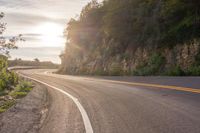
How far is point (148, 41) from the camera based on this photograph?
103 ft

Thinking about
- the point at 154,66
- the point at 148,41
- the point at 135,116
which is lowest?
the point at 135,116

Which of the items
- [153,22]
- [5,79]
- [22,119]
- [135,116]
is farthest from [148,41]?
[22,119]

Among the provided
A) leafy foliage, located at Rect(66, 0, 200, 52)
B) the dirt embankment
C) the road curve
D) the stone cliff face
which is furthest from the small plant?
leafy foliage, located at Rect(66, 0, 200, 52)

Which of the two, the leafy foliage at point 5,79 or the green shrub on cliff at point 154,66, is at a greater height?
the green shrub on cliff at point 154,66

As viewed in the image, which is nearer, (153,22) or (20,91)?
(20,91)

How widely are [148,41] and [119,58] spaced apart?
234 inches

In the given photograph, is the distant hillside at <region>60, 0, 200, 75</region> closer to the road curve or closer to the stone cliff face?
the stone cliff face

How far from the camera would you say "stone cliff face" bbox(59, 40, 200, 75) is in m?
25.8

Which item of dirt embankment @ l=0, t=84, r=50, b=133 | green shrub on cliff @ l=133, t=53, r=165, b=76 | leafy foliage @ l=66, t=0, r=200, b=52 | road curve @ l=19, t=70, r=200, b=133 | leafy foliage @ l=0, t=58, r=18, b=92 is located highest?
leafy foliage @ l=66, t=0, r=200, b=52

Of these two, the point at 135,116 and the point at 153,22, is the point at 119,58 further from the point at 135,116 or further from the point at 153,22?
the point at 135,116

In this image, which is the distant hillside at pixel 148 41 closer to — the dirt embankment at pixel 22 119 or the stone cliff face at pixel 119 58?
the stone cliff face at pixel 119 58

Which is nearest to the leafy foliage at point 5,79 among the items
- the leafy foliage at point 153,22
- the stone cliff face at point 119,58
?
the stone cliff face at point 119,58

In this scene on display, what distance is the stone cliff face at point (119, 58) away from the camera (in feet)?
84.6

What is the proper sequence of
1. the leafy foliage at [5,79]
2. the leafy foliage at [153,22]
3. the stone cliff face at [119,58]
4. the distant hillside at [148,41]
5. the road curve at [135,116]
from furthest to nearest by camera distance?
1. the leafy foliage at [153,22]
2. the distant hillside at [148,41]
3. the stone cliff face at [119,58]
4. the leafy foliage at [5,79]
5. the road curve at [135,116]
